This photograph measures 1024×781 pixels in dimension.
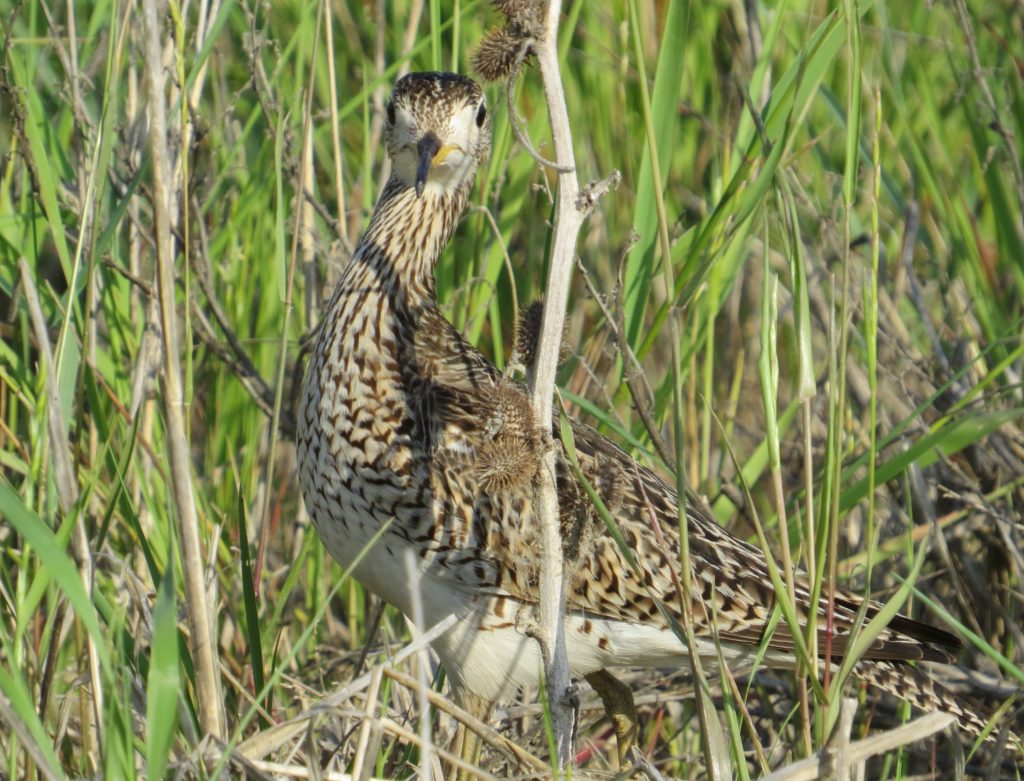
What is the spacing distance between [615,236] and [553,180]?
84cm

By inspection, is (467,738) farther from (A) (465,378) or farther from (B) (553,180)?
(B) (553,180)

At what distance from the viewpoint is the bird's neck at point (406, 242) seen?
3.58 metres

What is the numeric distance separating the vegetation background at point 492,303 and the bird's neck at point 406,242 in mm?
193

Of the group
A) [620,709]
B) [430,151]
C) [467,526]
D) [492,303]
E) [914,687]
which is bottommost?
[620,709]

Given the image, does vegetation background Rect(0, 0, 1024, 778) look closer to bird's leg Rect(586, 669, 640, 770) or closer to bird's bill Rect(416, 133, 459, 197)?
bird's leg Rect(586, 669, 640, 770)

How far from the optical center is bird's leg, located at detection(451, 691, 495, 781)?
3279 mm

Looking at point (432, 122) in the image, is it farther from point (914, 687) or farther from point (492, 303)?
point (914, 687)

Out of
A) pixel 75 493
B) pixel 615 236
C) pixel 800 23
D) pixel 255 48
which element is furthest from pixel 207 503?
pixel 800 23

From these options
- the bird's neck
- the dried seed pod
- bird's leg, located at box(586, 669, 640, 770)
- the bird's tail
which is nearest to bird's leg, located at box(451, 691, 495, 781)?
bird's leg, located at box(586, 669, 640, 770)

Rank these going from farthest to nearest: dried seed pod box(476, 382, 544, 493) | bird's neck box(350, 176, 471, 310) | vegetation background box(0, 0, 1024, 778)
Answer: bird's neck box(350, 176, 471, 310), vegetation background box(0, 0, 1024, 778), dried seed pod box(476, 382, 544, 493)

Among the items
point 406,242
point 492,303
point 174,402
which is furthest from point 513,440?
point 492,303

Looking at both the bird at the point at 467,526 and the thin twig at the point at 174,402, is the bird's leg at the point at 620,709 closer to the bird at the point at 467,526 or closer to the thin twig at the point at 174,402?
the bird at the point at 467,526

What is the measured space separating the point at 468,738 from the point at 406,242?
4.32 ft

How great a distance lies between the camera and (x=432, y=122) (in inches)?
135
